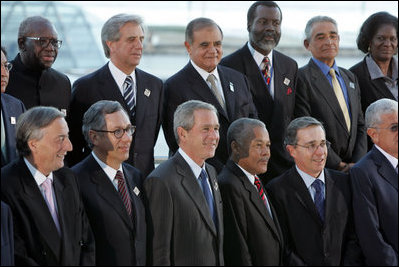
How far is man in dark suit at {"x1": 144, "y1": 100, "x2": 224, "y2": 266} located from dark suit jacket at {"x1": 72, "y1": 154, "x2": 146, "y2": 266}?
7 cm

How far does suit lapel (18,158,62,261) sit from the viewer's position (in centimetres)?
347

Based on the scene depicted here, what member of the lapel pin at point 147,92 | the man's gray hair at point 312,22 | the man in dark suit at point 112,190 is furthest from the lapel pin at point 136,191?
A: the man's gray hair at point 312,22

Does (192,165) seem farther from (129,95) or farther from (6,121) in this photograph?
(6,121)

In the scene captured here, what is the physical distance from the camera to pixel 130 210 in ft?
12.6

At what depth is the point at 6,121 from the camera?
3.80m

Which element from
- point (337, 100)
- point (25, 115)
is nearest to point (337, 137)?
point (337, 100)

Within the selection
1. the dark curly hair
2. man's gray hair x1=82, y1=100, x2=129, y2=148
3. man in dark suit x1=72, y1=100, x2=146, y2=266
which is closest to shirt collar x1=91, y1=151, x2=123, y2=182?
man in dark suit x1=72, y1=100, x2=146, y2=266

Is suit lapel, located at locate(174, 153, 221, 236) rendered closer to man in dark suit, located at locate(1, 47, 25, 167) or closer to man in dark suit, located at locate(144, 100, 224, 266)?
man in dark suit, located at locate(144, 100, 224, 266)

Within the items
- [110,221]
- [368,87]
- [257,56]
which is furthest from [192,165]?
[368,87]

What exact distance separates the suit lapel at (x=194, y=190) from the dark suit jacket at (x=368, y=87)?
1.73 meters

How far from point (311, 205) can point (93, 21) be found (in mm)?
9237

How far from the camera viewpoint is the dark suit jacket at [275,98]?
4727mm

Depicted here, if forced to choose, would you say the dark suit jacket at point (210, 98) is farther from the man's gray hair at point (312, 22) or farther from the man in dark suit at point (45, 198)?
the man in dark suit at point (45, 198)

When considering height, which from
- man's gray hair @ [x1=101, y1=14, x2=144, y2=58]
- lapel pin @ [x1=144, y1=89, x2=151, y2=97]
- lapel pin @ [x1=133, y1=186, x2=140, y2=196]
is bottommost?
lapel pin @ [x1=133, y1=186, x2=140, y2=196]
